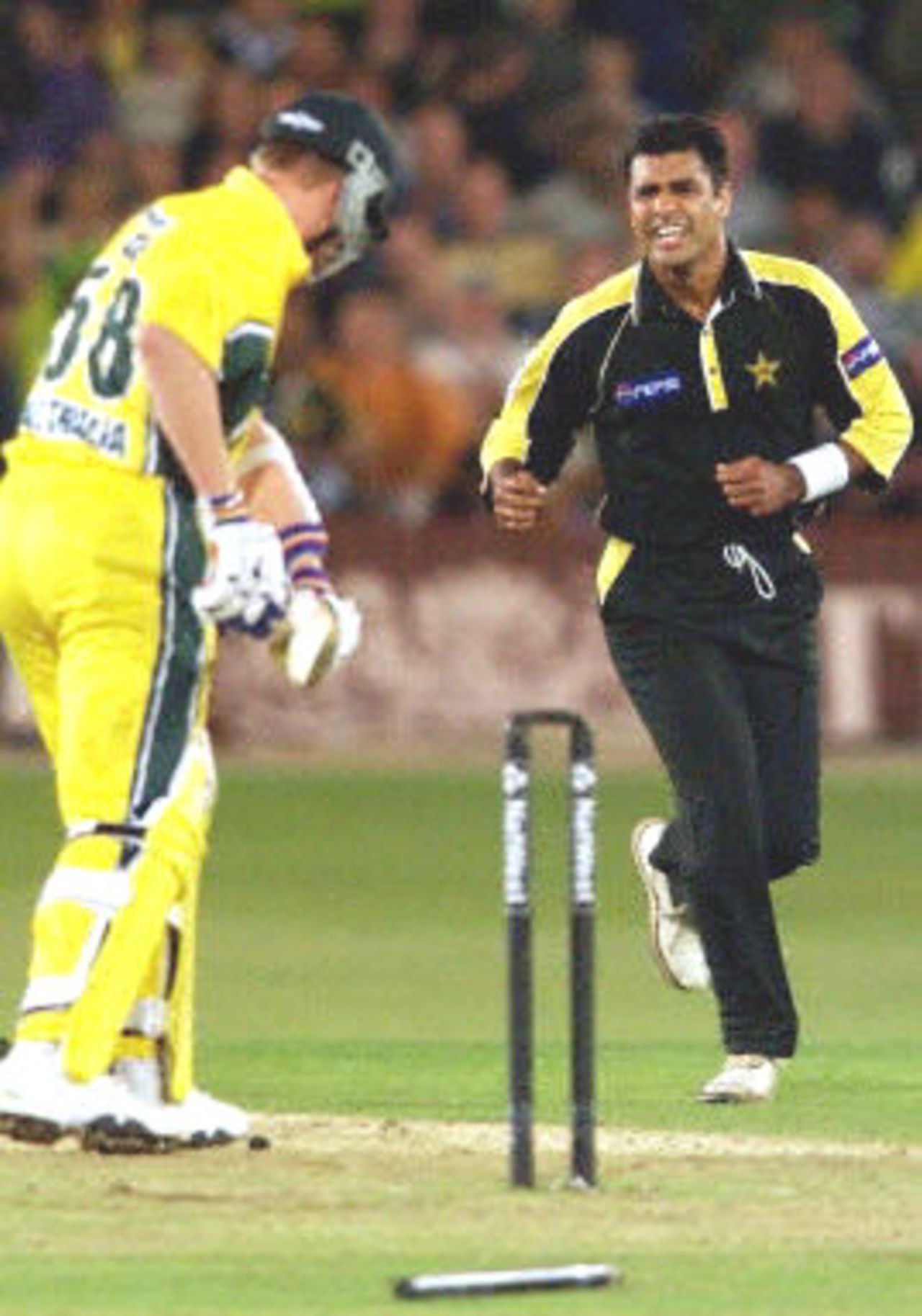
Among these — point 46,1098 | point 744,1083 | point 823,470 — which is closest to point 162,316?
point 46,1098

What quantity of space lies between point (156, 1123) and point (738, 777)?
1.77m

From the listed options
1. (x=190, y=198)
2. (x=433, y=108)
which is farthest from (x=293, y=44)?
(x=190, y=198)

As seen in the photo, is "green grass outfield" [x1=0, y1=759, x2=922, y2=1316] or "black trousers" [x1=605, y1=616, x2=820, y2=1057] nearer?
"green grass outfield" [x1=0, y1=759, x2=922, y2=1316]

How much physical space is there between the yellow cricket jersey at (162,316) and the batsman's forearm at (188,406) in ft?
0.17

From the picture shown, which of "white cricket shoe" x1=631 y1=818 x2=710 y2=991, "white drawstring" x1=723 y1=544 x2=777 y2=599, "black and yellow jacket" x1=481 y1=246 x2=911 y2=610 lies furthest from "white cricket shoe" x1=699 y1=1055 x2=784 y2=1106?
"black and yellow jacket" x1=481 y1=246 x2=911 y2=610

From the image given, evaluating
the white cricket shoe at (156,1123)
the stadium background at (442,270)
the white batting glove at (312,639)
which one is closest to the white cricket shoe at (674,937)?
the white cricket shoe at (156,1123)

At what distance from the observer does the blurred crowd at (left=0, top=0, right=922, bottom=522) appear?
68.0 ft

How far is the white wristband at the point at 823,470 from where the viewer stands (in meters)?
9.72

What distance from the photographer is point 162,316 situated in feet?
27.7

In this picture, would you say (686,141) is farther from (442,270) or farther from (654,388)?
(442,270)

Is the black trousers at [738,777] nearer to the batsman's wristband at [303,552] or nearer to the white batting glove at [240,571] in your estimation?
the batsman's wristband at [303,552]

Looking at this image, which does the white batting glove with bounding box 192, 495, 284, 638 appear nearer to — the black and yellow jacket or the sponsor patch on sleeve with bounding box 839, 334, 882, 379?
the black and yellow jacket

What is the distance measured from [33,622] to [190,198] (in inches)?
35.9

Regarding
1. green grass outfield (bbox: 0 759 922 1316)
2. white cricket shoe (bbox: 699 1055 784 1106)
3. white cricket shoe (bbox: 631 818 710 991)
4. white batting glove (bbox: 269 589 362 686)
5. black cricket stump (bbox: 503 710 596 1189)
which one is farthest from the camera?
white cricket shoe (bbox: 631 818 710 991)
